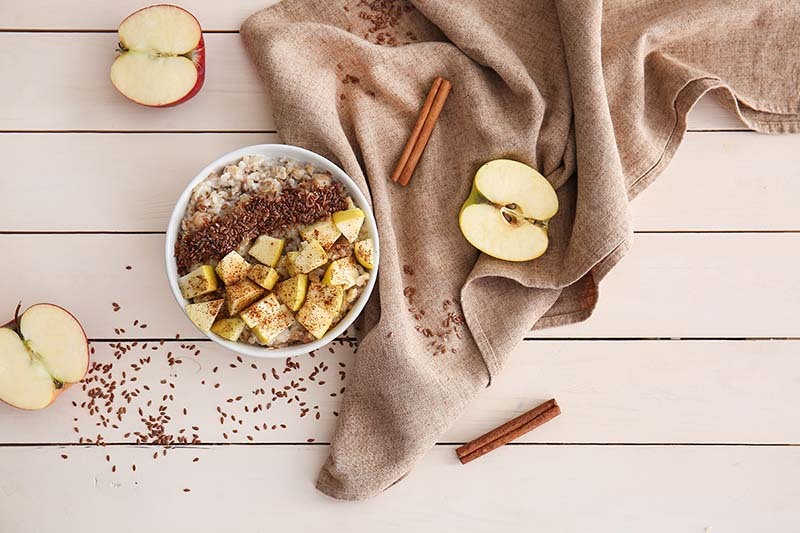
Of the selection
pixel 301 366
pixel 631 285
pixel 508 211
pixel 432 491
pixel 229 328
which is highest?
pixel 508 211

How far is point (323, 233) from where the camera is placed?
1.32m

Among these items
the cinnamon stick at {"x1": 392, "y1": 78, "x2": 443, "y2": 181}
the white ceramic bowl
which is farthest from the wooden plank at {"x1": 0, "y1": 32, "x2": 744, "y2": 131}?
the cinnamon stick at {"x1": 392, "y1": 78, "x2": 443, "y2": 181}

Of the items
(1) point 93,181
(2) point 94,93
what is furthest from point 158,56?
(1) point 93,181

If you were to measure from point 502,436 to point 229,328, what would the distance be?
22.4 inches

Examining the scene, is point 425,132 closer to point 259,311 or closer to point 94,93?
point 259,311

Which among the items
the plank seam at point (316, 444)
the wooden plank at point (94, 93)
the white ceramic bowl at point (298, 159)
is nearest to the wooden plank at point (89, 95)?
the wooden plank at point (94, 93)

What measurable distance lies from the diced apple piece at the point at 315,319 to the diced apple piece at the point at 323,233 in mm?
114

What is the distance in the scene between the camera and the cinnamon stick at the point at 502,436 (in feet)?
4.80

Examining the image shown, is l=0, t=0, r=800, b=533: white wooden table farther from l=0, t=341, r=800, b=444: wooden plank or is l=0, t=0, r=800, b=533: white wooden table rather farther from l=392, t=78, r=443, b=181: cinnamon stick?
l=392, t=78, r=443, b=181: cinnamon stick

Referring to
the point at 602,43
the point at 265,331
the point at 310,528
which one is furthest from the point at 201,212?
the point at 602,43

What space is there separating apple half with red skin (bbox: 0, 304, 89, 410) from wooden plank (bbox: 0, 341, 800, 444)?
0.06 metres

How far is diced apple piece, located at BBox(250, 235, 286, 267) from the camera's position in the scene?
4.37 feet

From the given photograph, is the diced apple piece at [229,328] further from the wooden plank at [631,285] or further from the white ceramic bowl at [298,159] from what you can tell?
the wooden plank at [631,285]

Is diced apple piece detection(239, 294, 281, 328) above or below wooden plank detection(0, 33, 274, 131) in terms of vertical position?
below
